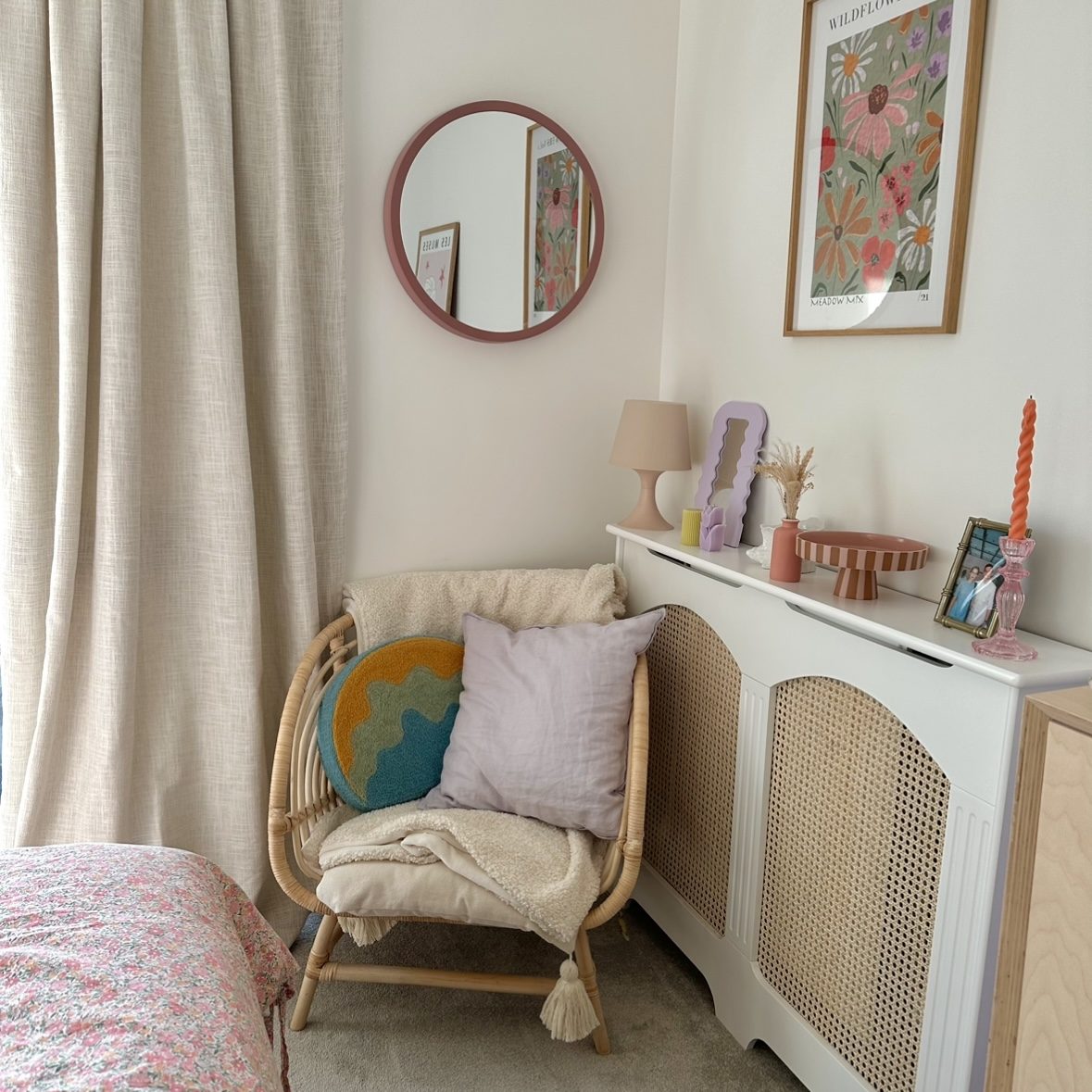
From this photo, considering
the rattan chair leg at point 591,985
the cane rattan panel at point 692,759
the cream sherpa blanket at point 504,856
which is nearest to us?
the cream sherpa blanket at point 504,856

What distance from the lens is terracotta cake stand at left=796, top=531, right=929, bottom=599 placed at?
1644 mm

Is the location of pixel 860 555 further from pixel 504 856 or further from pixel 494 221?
pixel 494 221

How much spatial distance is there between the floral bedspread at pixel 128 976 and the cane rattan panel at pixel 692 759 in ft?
3.24

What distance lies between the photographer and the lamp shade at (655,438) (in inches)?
91.8

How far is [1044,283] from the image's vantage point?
5.02 ft

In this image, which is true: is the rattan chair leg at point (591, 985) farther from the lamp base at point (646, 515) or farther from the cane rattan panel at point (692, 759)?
the lamp base at point (646, 515)

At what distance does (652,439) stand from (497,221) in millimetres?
647

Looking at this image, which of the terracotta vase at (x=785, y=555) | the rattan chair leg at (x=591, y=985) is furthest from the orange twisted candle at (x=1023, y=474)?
the rattan chair leg at (x=591, y=985)

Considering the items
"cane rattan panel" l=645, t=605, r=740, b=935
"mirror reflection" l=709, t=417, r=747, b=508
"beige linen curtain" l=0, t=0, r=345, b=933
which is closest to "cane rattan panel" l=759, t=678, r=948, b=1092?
"cane rattan panel" l=645, t=605, r=740, b=935

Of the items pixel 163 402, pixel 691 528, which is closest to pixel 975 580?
pixel 691 528

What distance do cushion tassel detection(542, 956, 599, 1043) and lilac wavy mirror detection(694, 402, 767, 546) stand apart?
38.1 inches

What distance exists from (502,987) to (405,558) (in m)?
1.01

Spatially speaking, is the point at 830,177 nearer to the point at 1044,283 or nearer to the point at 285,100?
the point at 1044,283

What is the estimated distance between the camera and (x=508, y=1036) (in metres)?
2.01
